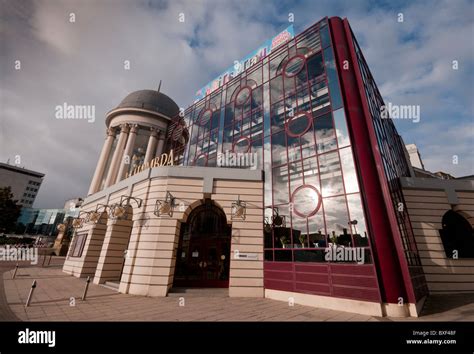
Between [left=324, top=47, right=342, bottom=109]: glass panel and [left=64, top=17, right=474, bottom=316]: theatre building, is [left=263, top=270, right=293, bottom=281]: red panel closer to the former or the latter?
[left=64, top=17, right=474, bottom=316]: theatre building

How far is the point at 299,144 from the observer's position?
555 inches

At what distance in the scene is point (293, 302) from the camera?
1095 centimetres

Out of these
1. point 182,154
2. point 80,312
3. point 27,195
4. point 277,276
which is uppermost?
point 27,195

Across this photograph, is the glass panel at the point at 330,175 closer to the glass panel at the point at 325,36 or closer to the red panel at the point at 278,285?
the red panel at the point at 278,285

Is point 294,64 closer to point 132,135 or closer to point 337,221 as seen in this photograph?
point 337,221

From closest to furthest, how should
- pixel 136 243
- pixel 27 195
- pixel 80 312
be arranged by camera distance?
pixel 80 312 < pixel 136 243 < pixel 27 195

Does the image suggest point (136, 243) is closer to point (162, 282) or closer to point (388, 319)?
point (162, 282)

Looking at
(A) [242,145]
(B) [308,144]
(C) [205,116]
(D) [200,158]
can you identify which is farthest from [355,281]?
(C) [205,116]

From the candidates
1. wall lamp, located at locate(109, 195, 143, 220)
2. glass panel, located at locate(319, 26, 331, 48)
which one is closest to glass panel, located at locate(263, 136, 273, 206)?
glass panel, located at locate(319, 26, 331, 48)

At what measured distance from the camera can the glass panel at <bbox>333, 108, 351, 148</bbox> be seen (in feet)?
38.9

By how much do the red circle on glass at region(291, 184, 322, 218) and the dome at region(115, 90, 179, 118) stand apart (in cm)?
2644

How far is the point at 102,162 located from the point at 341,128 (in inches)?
1249

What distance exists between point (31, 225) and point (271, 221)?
16644 cm
